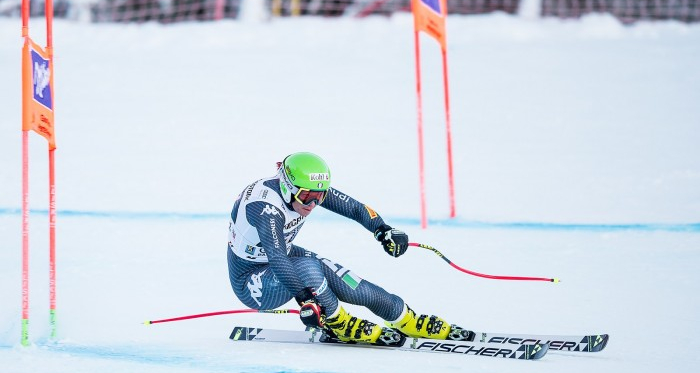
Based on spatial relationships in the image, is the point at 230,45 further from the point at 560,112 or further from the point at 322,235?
the point at 322,235

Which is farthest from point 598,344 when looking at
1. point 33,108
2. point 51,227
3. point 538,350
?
point 33,108

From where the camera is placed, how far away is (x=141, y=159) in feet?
38.8

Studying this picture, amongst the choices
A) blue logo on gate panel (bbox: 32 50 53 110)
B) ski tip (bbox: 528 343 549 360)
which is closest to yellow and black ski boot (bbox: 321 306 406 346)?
ski tip (bbox: 528 343 549 360)

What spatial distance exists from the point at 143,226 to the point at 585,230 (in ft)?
11.8

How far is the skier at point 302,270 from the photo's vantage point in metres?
5.46

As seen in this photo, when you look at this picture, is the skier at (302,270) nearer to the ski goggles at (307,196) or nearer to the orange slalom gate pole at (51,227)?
the ski goggles at (307,196)

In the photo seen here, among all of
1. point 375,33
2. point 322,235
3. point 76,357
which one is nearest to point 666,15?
point 375,33

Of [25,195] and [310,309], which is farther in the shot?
[25,195]

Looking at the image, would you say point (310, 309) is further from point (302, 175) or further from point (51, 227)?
point (51, 227)

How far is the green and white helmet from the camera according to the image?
18.1 feet

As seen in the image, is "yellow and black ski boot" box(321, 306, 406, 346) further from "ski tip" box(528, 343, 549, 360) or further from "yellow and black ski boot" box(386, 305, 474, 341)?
"ski tip" box(528, 343, 549, 360)

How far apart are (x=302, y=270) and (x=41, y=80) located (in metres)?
1.65

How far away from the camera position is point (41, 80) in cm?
568

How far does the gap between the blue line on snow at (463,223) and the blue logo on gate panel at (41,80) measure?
3830mm
